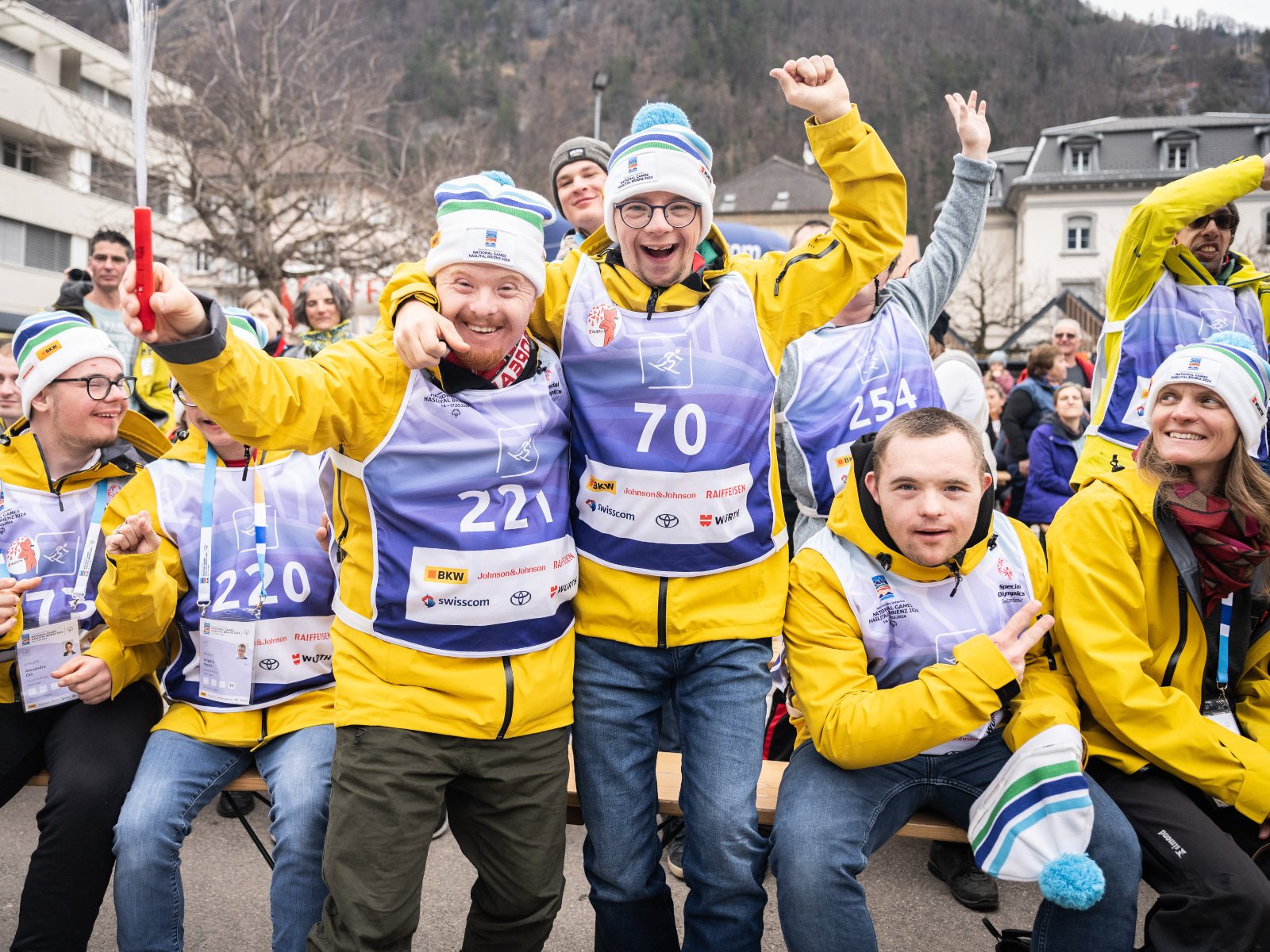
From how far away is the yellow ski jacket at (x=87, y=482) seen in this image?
3023mm

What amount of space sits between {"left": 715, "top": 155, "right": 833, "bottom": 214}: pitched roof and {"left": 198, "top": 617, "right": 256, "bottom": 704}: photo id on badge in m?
51.2

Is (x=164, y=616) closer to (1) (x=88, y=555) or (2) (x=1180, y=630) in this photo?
(1) (x=88, y=555)

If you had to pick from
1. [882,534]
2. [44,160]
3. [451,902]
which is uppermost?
[44,160]

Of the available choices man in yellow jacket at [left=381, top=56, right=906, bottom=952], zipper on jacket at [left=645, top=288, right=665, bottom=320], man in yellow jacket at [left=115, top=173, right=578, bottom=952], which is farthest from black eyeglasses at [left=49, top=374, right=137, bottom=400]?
zipper on jacket at [left=645, top=288, right=665, bottom=320]

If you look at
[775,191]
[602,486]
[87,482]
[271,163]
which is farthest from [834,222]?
[775,191]

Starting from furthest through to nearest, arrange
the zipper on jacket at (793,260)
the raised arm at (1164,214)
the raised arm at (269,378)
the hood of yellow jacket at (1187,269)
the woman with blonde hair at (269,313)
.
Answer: the woman with blonde hair at (269,313)
the hood of yellow jacket at (1187,269)
the raised arm at (1164,214)
the zipper on jacket at (793,260)
the raised arm at (269,378)

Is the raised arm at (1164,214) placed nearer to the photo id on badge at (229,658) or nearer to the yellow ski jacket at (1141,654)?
the yellow ski jacket at (1141,654)

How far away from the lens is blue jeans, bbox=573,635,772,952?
8.10 feet

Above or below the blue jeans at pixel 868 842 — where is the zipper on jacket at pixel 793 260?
above

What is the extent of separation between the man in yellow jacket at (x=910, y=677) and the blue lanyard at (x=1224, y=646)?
1.46 feet

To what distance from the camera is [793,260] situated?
2613 millimetres

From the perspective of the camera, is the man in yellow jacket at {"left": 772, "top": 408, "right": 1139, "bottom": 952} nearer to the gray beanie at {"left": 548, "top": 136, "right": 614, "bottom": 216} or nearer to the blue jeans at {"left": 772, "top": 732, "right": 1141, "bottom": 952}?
the blue jeans at {"left": 772, "top": 732, "right": 1141, "bottom": 952}

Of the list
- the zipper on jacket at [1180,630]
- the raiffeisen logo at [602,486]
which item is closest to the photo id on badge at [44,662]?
the raiffeisen logo at [602,486]

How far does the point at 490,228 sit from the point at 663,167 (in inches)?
19.2
